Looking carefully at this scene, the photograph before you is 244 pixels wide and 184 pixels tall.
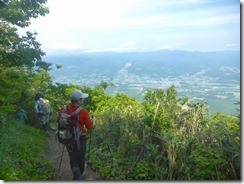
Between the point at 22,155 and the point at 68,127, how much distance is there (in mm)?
1499

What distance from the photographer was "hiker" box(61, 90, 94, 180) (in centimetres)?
431

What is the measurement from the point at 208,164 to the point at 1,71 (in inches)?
170

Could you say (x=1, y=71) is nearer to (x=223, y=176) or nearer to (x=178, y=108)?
(x=178, y=108)

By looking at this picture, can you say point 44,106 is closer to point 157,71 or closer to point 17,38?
point 17,38

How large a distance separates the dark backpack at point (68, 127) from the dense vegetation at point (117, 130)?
2.63 ft

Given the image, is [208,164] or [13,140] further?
[13,140]

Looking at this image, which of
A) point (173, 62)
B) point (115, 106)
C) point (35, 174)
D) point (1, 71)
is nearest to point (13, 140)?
point (35, 174)

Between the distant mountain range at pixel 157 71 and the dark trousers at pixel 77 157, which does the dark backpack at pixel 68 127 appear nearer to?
the dark trousers at pixel 77 157

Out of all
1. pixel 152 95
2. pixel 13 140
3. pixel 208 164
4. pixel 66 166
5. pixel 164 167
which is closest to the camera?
pixel 208 164

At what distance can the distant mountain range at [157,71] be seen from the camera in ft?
16.4

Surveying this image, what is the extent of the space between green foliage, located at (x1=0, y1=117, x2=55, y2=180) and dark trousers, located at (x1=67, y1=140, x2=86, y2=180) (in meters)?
0.45

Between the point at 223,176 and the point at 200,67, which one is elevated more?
the point at 200,67

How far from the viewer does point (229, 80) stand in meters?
4.68

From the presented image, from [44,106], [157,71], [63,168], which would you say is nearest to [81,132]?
[63,168]
